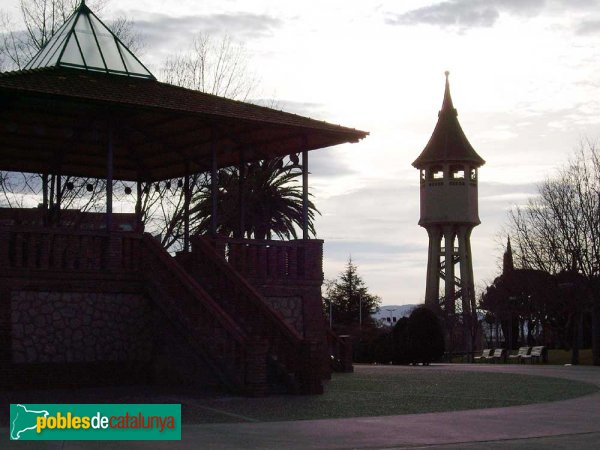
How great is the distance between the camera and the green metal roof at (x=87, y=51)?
27156 mm

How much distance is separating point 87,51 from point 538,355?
2691cm


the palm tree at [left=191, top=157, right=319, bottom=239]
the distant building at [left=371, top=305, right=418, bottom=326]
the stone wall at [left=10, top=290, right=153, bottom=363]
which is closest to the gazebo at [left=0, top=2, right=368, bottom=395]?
the stone wall at [left=10, top=290, right=153, bottom=363]

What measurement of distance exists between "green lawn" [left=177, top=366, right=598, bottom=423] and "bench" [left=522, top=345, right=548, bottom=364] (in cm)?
1766

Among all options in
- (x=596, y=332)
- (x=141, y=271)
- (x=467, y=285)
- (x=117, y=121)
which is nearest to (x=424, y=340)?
(x=596, y=332)

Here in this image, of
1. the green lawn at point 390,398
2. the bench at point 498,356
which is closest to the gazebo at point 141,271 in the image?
the green lawn at point 390,398

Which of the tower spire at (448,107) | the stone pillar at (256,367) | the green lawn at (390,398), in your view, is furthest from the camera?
the tower spire at (448,107)

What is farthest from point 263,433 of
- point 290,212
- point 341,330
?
point 341,330

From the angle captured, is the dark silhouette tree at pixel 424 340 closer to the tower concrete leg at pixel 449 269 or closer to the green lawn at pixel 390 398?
the green lawn at pixel 390 398

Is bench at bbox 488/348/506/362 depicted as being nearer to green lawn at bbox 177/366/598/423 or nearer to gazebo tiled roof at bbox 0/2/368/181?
green lawn at bbox 177/366/598/423

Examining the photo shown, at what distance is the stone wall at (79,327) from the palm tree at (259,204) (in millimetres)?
19985

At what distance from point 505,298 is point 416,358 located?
23109mm

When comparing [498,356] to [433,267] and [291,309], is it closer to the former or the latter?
[433,267]

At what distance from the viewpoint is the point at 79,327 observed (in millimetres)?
23438

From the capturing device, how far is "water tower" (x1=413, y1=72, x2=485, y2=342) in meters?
71.0
